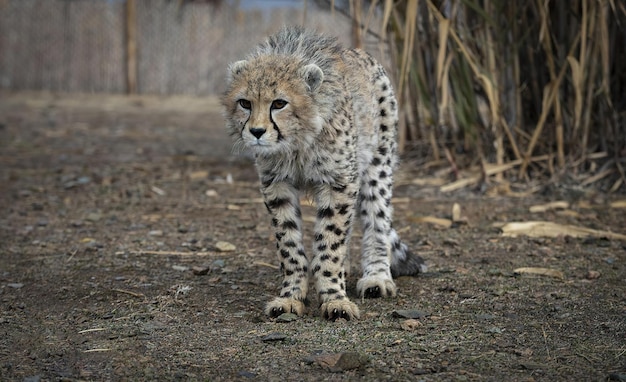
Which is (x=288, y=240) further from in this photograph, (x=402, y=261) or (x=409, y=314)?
(x=402, y=261)

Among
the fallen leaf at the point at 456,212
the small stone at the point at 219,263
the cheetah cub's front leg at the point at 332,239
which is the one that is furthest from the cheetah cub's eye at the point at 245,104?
the fallen leaf at the point at 456,212

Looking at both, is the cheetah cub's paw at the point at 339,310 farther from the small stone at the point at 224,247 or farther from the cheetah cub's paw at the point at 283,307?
the small stone at the point at 224,247

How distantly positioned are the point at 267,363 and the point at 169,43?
11.9m

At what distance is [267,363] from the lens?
9.70ft

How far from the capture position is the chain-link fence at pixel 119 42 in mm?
14234

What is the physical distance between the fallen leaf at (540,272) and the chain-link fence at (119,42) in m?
10.3

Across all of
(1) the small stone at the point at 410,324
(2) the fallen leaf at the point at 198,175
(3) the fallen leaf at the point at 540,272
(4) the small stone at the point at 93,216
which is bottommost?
(4) the small stone at the point at 93,216

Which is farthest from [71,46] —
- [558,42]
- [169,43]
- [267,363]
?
[267,363]

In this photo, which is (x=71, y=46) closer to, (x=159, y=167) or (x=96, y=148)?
(x=96, y=148)

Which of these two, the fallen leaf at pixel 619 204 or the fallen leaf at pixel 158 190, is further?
the fallen leaf at pixel 158 190

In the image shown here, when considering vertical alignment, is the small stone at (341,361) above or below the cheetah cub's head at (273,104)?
below

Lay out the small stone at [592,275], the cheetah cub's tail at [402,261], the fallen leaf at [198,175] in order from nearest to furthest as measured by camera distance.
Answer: the small stone at [592,275], the cheetah cub's tail at [402,261], the fallen leaf at [198,175]

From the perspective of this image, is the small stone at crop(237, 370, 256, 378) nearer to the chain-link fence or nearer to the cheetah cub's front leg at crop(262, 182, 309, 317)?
the cheetah cub's front leg at crop(262, 182, 309, 317)

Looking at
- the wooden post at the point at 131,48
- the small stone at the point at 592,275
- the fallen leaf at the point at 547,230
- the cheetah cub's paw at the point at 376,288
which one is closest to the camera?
the cheetah cub's paw at the point at 376,288
